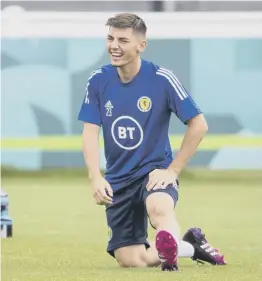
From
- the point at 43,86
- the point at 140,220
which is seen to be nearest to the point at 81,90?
the point at 43,86

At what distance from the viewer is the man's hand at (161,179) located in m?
6.71

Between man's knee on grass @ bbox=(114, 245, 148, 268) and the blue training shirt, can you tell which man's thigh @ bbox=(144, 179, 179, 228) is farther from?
man's knee on grass @ bbox=(114, 245, 148, 268)

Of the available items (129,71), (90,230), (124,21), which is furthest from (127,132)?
(90,230)

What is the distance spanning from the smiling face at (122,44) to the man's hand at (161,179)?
26.1 inches

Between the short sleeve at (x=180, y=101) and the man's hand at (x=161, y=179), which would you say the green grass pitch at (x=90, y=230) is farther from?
the short sleeve at (x=180, y=101)

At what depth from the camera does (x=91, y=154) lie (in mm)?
6773

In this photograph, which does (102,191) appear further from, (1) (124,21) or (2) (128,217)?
(1) (124,21)

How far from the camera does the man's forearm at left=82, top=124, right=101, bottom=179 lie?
6711 millimetres

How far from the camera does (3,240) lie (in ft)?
28.7

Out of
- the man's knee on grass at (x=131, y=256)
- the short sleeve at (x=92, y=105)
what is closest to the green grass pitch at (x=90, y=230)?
the man's knee on grass at (x=131, y=256)

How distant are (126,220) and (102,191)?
556mm

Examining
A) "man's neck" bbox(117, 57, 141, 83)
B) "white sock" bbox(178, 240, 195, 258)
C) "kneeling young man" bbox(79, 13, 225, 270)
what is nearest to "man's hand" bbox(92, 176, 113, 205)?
"kneeling young man" bbox(79, 13, 225, 270)

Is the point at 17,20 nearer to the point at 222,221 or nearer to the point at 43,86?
the point at 43,86

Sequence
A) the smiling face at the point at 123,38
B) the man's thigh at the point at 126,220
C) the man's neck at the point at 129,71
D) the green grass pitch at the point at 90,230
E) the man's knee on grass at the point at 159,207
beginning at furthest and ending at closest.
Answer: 1. the man's thigh at the point at 126,220
2. the man's neck at the point at 129,71
3. the smiling face at the point at 123,38
4. the green grass pitch at the point at 90,230
5. the man's knee on grass at the point at 159,207
